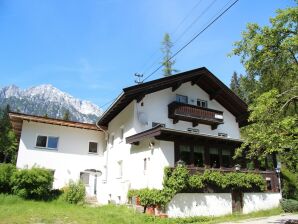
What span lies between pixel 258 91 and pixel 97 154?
53.6 ft

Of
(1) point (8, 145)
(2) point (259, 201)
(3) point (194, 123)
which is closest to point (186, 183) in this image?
(2) point (259, 201)

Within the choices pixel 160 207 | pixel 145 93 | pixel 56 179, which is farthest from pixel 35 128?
pixel 160 207

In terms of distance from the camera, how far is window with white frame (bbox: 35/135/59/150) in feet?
87.2

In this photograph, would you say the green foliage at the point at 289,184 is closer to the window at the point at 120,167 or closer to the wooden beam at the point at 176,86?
the wooden beam at the point at 176,86

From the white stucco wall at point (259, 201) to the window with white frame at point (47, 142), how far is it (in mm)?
17207

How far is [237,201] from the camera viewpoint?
794 inches

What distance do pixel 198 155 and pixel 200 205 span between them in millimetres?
3543

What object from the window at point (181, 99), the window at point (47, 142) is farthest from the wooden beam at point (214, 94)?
the window at point (47, 142)

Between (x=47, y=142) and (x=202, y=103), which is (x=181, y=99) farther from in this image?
Answer: (x=47, y=142)

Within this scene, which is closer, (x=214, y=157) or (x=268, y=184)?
(x=214, y=157)

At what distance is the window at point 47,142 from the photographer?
2660 centimetres

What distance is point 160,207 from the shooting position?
55.5ft

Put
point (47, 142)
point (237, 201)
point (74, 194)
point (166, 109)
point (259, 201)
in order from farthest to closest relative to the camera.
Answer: point (47, 142), point (166, 109), point (74, 194), point (259, 201), point (237, 201)

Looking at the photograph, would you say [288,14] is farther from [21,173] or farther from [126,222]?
[21,173]
